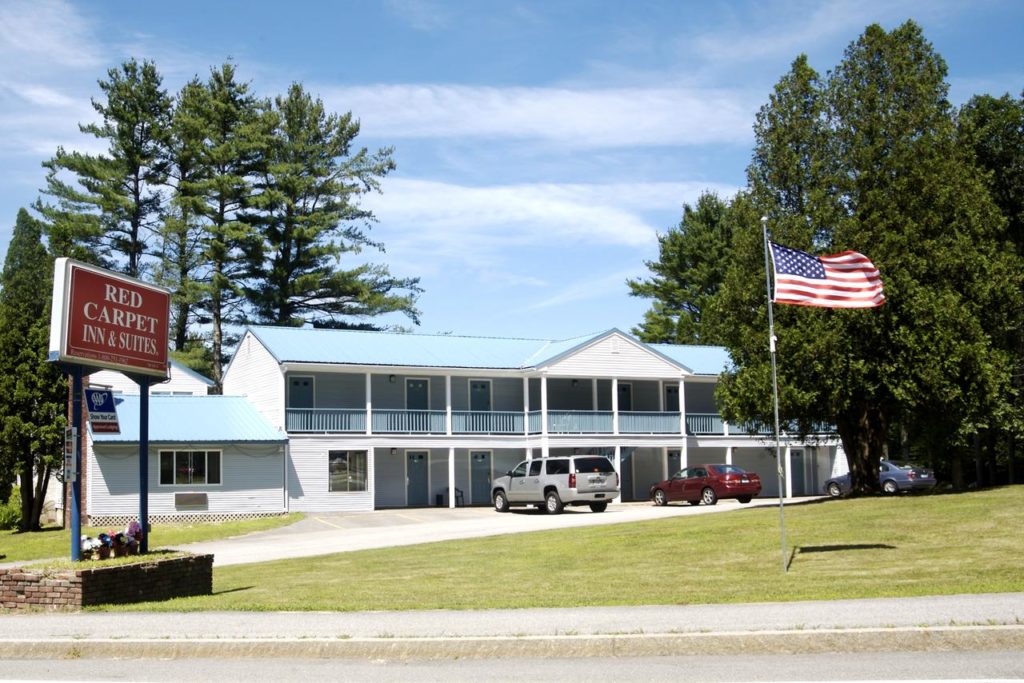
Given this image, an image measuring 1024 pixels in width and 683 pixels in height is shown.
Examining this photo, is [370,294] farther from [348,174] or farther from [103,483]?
[103,483]

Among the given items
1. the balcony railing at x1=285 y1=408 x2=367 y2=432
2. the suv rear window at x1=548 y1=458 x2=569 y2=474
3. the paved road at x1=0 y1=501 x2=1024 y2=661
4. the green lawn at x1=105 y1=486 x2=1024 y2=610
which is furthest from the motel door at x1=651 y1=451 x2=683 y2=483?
the paved road at x1=0 y1=501 x2=1024 y2=661

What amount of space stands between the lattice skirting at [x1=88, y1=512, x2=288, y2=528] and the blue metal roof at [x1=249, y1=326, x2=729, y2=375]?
547 centimetres

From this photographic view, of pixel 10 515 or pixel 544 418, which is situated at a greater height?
pixel 544 418

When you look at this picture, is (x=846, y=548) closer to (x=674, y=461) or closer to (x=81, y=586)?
(x=81, y=586)

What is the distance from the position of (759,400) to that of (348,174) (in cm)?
3505

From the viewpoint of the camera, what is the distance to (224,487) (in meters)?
38.5

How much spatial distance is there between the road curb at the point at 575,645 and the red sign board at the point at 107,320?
21.8ft

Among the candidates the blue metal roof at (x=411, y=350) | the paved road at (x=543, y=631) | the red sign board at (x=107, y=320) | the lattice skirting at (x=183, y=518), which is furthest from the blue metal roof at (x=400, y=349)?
the paved road at (x=543, y=631)

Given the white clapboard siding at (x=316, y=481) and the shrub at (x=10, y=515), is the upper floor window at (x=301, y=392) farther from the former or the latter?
the shrub at (x=10, y=515)

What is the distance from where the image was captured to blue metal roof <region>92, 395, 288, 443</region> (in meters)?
37.5

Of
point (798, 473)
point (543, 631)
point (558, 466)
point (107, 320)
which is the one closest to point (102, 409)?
point (107, 320)

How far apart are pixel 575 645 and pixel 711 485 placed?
97.0 ft

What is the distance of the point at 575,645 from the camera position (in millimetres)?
10094

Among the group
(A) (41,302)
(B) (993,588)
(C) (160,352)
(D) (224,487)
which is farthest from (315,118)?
(B) (993,588)
